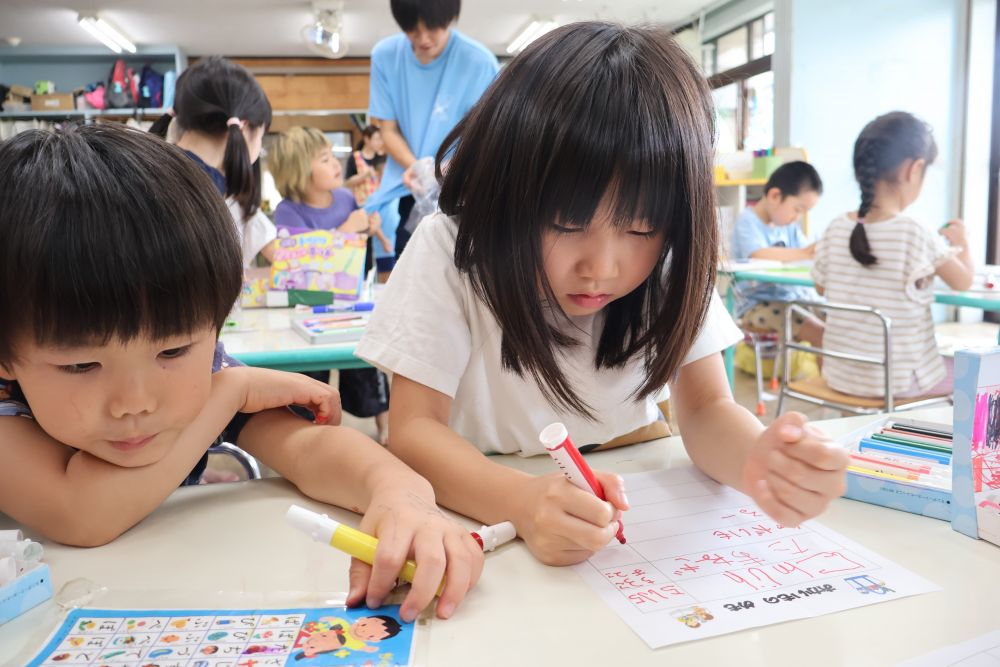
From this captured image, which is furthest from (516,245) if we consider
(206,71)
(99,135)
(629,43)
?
(206,71)

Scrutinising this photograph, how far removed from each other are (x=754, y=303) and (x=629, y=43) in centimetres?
300

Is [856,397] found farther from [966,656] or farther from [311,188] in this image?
[311,188]

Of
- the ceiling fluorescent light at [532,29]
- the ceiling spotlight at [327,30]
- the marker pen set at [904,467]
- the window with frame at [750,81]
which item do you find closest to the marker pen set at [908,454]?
the marker pen set at [904,467]

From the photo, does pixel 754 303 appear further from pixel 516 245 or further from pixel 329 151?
pixel 516 245

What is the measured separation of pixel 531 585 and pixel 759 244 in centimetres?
359

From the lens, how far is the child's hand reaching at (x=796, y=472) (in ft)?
1.77

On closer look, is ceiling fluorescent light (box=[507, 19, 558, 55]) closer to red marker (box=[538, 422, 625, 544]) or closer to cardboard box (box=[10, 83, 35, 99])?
cardboard box (box=[10, 83, 35, 99])

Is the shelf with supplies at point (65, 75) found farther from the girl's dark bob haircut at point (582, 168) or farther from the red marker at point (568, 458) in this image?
the red marker at point (568, 458)

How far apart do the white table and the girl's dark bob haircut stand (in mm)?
248

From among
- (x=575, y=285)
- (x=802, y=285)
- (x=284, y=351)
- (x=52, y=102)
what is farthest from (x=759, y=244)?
(x=52, y=102)

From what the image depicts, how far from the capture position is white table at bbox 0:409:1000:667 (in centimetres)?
44

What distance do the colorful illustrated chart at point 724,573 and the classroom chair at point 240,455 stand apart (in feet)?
1.63

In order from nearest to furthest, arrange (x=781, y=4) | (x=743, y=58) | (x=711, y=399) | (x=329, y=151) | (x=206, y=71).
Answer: (x=711, y=399) < (x=206, y=71) < (x=329, y=151) < (x=781, y=4) < (x=743, y=58)

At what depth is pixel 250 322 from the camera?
1.77 m
